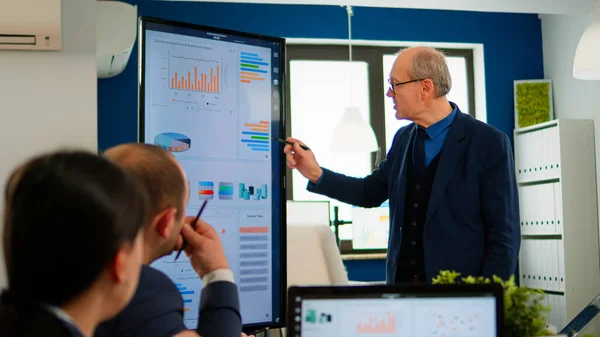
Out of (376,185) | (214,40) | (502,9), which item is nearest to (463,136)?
(376,185)

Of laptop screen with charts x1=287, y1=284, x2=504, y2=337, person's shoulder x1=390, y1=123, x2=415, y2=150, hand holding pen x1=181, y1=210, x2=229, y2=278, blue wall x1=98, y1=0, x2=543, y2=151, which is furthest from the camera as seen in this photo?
blue wall x1=98, y1=0, x2=543, y2=151

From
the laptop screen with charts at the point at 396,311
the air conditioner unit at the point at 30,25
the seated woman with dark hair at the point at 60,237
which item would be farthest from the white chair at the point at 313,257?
the seated woman with dark hair at the point at 60,237

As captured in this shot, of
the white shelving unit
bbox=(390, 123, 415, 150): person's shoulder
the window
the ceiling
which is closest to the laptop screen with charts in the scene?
bbox=(390, 123, 415, 150): person's shoulder

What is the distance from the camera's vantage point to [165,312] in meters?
1.13

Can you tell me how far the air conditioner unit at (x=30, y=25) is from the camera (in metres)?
2.27

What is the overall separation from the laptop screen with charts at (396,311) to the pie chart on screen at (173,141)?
1124 mm

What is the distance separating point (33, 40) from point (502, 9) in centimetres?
382

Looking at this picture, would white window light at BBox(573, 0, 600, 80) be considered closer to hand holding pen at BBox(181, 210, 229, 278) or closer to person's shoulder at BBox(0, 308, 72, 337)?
hand holding pen at BBox(181, 210, 229, 278)

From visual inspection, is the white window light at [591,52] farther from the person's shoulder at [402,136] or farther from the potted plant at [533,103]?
the potted plant at [533,103]

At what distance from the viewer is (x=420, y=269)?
7.91ft

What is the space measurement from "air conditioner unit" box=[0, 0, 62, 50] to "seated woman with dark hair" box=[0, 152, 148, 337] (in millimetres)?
1649

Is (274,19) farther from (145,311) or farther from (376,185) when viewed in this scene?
(145,311)

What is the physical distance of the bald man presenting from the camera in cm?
234

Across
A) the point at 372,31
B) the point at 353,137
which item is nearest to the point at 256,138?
the point at 353,137
